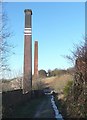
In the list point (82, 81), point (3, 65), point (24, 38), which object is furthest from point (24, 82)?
point (82, 81)

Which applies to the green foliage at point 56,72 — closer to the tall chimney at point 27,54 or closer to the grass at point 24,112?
the tall chimney at point 27,54

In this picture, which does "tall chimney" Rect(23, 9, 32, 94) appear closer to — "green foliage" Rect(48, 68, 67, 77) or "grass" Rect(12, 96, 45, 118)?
"green foliage" Rect(48, 68, 67, 77)

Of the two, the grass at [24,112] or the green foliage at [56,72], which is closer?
the grass at [24,112]

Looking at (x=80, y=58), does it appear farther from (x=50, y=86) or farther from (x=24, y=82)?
(x=50, y=86)

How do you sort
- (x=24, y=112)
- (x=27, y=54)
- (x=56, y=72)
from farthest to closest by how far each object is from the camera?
(x=56, y=72) < (x=27, y=54) < (x=24, y=112)

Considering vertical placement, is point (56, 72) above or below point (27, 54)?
below

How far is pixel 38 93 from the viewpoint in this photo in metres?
53.4

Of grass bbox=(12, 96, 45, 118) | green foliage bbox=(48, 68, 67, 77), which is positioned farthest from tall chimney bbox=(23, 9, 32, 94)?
grass bbox=(12, 96, 45, 118)

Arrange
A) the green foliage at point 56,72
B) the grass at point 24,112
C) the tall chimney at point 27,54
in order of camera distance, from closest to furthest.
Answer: the grass at point 24,112, the tall chimney at point 27,54, the green foliage at point 56,72

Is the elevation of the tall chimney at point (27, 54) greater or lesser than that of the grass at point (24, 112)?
greater

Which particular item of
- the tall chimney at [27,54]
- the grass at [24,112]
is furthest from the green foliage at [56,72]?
the grass at [24,112]

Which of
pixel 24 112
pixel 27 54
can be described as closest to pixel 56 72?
pixel 27 54

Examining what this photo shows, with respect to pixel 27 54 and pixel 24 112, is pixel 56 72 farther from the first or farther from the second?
pixel 24 112

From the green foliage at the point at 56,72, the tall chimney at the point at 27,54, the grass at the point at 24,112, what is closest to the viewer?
the grass at the point at 24,112
